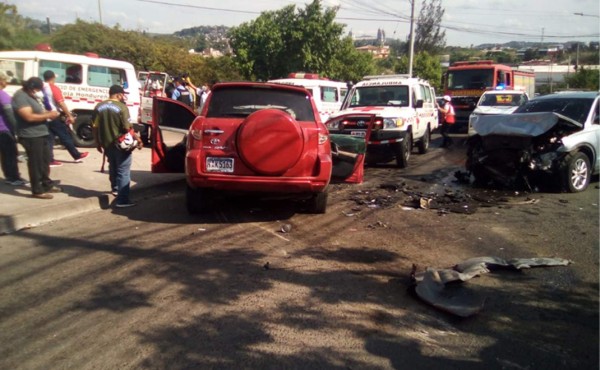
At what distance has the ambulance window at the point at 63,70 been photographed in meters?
12.4

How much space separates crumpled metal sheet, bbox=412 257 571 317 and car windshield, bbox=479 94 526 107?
45.7 ft

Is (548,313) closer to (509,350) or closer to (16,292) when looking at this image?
(509,350)

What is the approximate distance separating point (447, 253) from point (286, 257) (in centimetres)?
180

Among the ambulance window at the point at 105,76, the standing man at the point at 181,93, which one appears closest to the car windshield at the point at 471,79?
the standing man at the point at 181,93

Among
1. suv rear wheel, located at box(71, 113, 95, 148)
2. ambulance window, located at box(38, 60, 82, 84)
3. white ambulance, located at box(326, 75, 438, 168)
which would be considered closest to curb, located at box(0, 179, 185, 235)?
white ambulance, located at box(326, 75, 438, 168)

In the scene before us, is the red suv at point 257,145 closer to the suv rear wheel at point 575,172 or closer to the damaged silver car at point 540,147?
the damaged silver car at point 540,147

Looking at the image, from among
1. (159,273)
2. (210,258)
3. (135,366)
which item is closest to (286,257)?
(210,258)

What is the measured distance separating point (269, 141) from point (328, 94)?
11.6m

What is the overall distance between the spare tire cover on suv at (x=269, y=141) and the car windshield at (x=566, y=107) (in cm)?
604

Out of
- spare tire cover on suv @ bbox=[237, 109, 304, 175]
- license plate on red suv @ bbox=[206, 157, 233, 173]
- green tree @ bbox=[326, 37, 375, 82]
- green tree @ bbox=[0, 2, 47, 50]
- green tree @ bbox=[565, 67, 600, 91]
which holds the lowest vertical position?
license plate on red suv @ bbox=[206, 157, 233, 173]

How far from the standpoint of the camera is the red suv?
6000 mm

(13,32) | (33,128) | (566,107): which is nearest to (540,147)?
(566,107)

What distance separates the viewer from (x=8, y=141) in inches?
311

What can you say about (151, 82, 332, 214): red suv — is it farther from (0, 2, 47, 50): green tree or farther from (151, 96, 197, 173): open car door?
(0, 2, 47, 50): green tree
